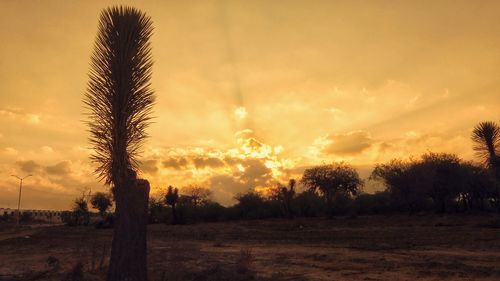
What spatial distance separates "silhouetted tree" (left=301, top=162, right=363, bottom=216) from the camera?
5341 cm

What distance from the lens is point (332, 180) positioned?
5350 cm

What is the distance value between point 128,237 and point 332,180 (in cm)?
4799

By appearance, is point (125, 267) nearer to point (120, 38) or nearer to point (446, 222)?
point (120, 38)

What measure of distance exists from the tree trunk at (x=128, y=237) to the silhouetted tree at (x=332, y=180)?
4624 cm

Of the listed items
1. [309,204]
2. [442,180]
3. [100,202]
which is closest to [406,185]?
[442,180]

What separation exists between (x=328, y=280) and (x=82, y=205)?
63482mm

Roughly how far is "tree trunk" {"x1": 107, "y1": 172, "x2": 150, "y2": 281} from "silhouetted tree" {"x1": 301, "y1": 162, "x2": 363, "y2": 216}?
1820 inches

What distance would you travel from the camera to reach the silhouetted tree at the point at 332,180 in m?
53.4

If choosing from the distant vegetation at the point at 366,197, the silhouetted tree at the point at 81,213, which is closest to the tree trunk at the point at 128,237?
the distant vegetation at the point at 366,197

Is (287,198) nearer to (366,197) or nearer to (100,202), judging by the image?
(366,197)

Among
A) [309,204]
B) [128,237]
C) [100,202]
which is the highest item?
[100,202]

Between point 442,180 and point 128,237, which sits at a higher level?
point 442,180

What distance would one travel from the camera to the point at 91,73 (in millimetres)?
7820

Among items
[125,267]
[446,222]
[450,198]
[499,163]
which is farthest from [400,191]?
[125,267]
